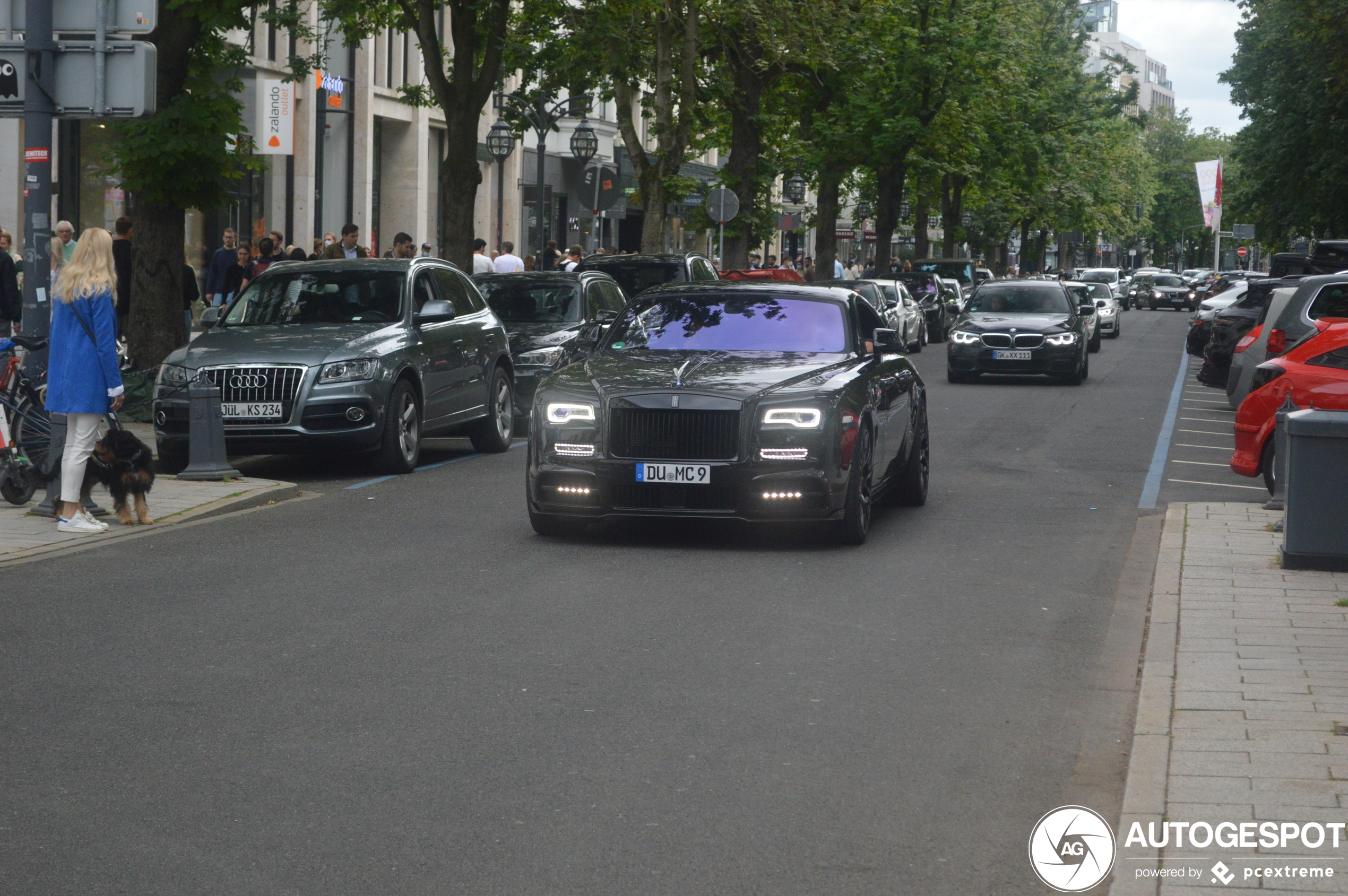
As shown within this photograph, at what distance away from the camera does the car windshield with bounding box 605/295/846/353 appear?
11.6m

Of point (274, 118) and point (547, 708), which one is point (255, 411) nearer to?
point (547, 708)

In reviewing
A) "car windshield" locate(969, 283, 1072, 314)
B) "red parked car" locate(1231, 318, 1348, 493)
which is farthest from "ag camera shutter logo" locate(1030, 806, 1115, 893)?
"car windshield" locate(969, 283, 1072, 314)

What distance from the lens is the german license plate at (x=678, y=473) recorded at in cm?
1027

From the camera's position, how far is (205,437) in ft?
43.0

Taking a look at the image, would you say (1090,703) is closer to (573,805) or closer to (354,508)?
(573,805)

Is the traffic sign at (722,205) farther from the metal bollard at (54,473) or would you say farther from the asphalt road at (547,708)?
the metal bollard at (54,473)

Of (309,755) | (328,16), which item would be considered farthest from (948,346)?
(309,755)

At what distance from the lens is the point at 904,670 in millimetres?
7320

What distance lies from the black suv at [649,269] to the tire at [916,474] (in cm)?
968

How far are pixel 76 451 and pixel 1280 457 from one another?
807 cm

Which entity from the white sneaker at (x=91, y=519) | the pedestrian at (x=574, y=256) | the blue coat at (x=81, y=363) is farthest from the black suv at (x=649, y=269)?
the blue coat at (x=81, y=363)

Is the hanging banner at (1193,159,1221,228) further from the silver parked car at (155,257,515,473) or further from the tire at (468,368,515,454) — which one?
the silver parked car at (155,257,515,473)

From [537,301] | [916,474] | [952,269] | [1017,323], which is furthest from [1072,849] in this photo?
[952,269]

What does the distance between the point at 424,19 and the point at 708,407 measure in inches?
579
